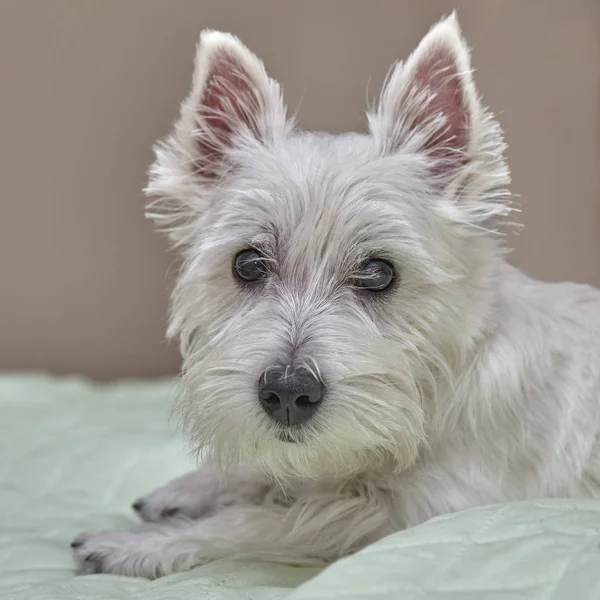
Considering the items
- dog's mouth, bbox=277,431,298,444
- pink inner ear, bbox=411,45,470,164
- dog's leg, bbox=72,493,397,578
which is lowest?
dog's leg, bbox=72,493,397,578

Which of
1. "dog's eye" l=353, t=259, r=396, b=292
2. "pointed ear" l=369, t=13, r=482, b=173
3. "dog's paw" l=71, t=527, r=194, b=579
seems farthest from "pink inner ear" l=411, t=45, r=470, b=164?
"dog's paw" l=71, t=527, r=194, b=579

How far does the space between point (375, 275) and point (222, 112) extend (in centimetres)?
47

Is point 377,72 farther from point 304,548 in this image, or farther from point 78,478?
point 304,548

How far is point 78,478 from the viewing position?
203 cm

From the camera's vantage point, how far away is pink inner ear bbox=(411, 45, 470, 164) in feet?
4.80

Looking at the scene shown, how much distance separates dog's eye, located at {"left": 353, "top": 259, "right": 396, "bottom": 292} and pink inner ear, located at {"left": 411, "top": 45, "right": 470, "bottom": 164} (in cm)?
27

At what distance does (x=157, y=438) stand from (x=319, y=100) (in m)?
1.51

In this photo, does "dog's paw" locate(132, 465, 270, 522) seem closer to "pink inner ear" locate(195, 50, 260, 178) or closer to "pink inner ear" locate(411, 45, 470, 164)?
"pink inner ear" locate(195, 50, 260, 178)

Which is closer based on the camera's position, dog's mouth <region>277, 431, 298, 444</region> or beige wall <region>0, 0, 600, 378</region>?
dog's mouth <region>277, 431, 298, 444</region>

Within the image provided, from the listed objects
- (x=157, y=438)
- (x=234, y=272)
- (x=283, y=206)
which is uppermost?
(x=283, y=206)

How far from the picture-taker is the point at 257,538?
145 centimetres

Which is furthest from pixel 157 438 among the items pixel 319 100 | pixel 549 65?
pixel 549 65

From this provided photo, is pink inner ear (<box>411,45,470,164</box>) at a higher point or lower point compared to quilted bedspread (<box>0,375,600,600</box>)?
higher

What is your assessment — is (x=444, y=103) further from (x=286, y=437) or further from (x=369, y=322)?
(x=286, y=437)
